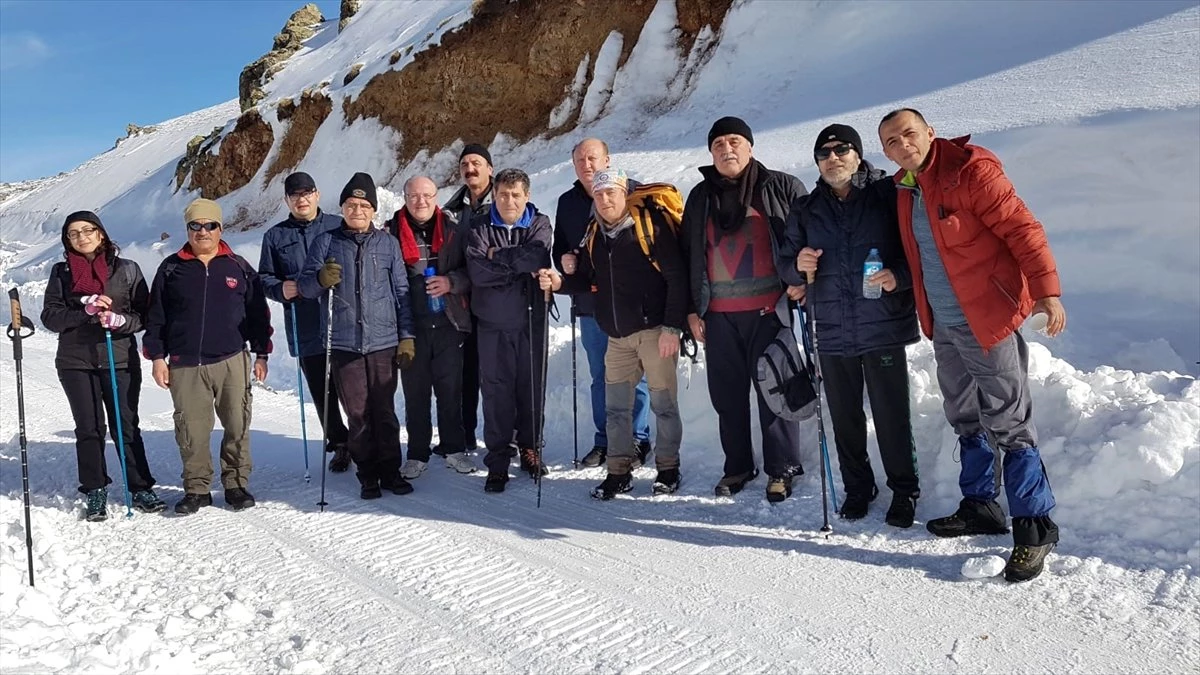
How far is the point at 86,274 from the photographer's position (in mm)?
5676

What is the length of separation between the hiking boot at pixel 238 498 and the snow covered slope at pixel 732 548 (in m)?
0.15

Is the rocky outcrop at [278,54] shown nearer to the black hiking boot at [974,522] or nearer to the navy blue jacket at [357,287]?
the navy blue jacket at [357,287]

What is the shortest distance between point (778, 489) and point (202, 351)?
13.4ft

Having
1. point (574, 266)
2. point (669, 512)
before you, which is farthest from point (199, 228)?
point (669, 512)

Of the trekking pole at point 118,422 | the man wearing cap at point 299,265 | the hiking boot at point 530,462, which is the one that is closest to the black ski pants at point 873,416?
the hiking boot at point 530,462

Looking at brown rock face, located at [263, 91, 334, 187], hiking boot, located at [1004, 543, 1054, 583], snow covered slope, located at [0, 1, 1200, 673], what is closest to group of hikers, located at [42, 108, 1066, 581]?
hiking boot, located at [1004, 543, 1054, 583]

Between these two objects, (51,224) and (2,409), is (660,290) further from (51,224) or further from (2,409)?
(51,224)

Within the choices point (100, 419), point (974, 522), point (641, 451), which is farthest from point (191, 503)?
point (974, 522)

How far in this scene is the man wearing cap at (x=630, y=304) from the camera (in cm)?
535

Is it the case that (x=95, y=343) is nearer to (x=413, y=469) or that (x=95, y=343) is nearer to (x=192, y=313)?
(x=192, y=313)

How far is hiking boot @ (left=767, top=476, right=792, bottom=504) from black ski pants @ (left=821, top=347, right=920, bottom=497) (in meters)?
0.37

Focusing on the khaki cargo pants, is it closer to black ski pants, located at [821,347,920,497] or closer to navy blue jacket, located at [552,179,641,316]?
navy blue jacket, located at [552,179,641,316]

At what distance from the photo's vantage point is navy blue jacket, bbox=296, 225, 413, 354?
5.90 m

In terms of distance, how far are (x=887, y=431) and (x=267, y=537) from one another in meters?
3.84
